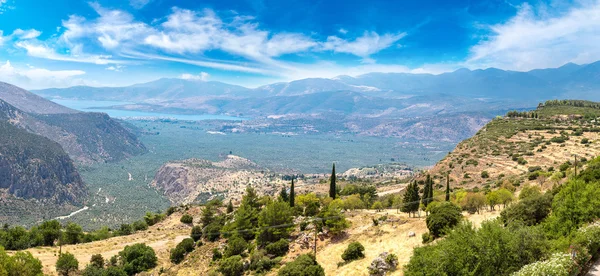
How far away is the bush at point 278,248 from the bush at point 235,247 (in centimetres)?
457

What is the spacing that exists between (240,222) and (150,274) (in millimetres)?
12641

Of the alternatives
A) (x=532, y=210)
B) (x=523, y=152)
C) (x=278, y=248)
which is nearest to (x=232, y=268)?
(x=278, y=248)

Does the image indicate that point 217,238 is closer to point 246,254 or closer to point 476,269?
point 246,254

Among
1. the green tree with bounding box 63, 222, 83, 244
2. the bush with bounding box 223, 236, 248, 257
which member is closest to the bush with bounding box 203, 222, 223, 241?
the bush with bounding box 223, 236, 248, 257

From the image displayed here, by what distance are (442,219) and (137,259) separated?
36597 mm

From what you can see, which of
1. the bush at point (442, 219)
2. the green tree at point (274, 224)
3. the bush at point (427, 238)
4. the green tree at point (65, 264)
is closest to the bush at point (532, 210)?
the bush at point (442, 219)

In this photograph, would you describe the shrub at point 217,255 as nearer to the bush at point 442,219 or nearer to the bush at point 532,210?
the bush at point 442,219

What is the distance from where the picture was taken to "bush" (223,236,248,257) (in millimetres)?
39987

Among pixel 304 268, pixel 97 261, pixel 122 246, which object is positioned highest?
pixel 304 268

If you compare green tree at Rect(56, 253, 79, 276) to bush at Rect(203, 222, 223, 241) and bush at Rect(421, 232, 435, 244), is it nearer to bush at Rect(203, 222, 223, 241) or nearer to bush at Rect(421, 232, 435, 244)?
bush at Rect(203, 222, 223, 241)

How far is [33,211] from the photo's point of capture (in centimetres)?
12119

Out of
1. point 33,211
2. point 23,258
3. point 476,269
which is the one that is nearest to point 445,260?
point 476,269

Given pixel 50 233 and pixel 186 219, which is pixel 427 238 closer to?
pixel 186 219

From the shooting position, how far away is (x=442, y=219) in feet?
94.2
